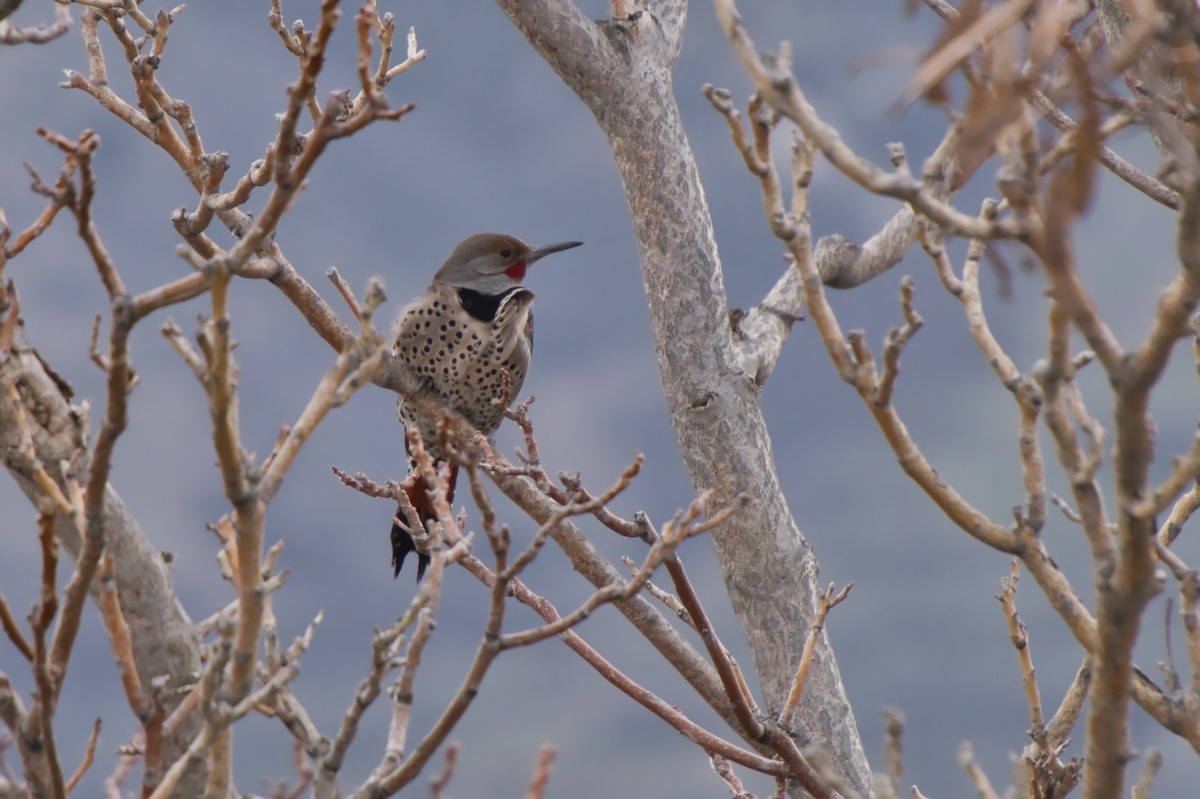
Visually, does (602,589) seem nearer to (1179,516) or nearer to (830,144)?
(830,144)

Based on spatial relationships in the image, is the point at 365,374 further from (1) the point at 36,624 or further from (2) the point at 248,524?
(1) the point at 36,624

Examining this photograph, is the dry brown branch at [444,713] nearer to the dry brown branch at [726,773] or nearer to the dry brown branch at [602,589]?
the dry brown branch at [602,589]

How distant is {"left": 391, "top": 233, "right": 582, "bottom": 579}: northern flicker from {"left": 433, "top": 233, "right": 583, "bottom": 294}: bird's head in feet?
0.48


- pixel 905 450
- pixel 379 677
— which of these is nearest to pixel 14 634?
pixel 379 677

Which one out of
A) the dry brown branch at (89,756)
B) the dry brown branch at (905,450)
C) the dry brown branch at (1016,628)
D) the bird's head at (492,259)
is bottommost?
the dry brown branch at (89,756)

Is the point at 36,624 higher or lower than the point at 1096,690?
lower

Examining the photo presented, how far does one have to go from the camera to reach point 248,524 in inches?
75.1

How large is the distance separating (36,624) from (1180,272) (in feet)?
5.79

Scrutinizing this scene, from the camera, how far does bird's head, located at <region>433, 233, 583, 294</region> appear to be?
5418mm

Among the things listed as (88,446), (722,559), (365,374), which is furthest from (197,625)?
(722,559)

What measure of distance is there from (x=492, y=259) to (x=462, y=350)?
2.39 feet

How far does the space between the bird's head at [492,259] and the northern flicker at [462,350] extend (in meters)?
0.15

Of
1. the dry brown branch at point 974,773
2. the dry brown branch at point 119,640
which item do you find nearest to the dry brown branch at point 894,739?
the dry brown branch at point 974,773

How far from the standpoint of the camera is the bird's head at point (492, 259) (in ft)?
17.8
